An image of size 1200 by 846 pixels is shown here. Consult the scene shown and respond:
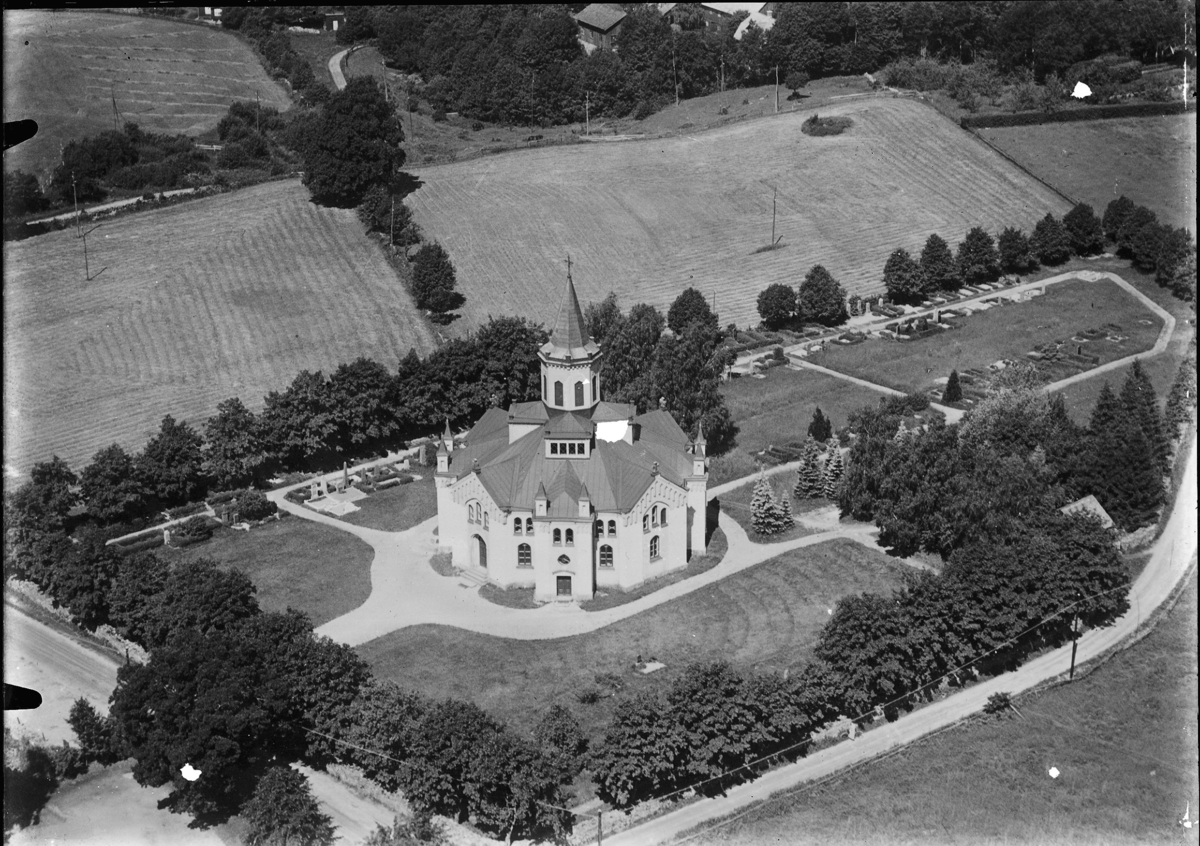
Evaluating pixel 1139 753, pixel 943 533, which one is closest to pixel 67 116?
pixel 943 533

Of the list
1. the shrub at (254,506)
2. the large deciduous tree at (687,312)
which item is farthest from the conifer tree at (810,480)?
the shrub at (254,506)

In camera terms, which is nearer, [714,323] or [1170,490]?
[1170,490]

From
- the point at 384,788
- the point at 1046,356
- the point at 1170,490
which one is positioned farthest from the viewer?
the point at 1046,356

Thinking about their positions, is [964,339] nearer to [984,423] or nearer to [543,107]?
[984,423]

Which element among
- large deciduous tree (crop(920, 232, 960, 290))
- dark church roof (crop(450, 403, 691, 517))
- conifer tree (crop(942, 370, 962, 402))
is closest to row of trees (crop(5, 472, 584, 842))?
dark church roof (crop(450, 403, 691, 517))

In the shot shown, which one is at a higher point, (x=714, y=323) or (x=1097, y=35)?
(x=1097, y=35)
